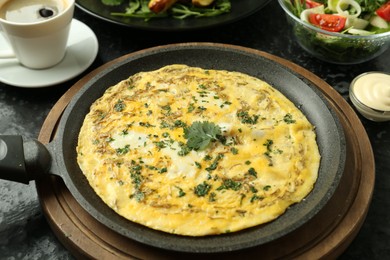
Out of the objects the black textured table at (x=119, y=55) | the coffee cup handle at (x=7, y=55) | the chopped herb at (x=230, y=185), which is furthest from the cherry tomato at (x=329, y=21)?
the coffee cup handle at (x=7, y=55)

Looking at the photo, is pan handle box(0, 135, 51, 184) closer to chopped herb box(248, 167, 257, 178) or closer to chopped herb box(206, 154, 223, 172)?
chopped herb box(206, 154, 223, 172)

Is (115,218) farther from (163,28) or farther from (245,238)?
(163,28)

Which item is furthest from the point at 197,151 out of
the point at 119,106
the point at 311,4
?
the point at 311,4

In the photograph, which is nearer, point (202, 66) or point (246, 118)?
point (246, 118)

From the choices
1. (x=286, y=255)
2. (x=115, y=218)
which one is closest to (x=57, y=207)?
(x=115, y=218)

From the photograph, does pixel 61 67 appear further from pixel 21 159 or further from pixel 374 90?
pixel 374 90

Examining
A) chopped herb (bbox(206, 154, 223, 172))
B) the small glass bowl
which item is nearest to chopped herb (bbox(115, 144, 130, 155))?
chopped herb (bbox(206, 154, 223, 172))
